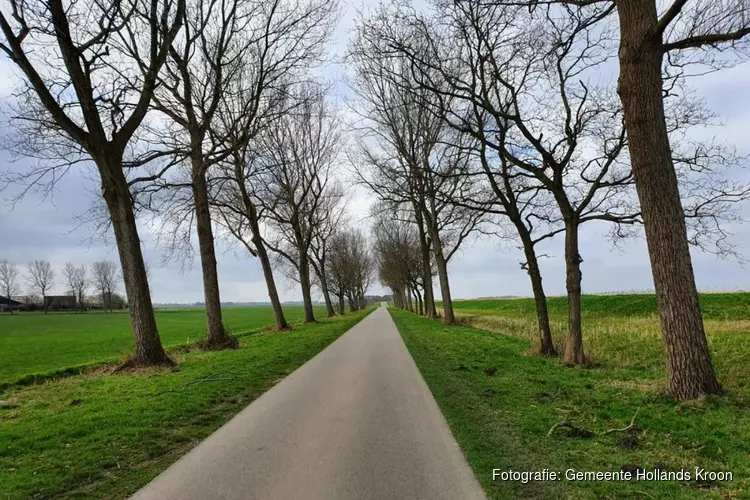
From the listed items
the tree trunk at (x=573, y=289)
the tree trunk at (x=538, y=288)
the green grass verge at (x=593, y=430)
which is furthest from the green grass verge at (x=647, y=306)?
the green grass verge at (x=593, y=430)

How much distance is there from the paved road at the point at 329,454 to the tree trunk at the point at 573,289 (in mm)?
4800

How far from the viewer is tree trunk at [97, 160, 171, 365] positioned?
38.7ft

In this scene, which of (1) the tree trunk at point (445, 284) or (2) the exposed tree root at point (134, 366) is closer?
(2) the exposed tree root at point (134, 366)

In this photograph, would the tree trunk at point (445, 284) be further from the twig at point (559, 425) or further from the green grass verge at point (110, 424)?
the twig at point (559, 425)

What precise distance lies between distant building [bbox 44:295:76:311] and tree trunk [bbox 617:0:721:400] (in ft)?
400

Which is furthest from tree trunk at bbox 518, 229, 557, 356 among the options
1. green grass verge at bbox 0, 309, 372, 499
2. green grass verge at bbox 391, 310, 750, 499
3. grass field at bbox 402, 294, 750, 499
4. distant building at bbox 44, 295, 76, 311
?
distant building at bbox 44, 295, 76, 311

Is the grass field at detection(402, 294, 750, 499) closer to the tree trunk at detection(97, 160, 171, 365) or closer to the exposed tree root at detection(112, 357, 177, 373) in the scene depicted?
the exposed tree root at detection(112, 357, 177, 373)

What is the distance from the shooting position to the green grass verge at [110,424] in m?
4.54

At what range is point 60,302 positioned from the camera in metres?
107

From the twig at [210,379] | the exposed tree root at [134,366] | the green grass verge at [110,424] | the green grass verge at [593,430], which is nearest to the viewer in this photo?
the green grass verge at [593,430]

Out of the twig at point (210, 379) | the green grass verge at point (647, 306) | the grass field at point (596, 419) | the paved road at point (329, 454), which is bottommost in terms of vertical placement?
the green grass verge at point (647, 306)

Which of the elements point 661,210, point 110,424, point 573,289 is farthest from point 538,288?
point 110,424

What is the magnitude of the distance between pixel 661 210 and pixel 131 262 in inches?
461

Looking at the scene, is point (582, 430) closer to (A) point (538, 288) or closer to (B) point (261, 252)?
(A) point (538, 288)
